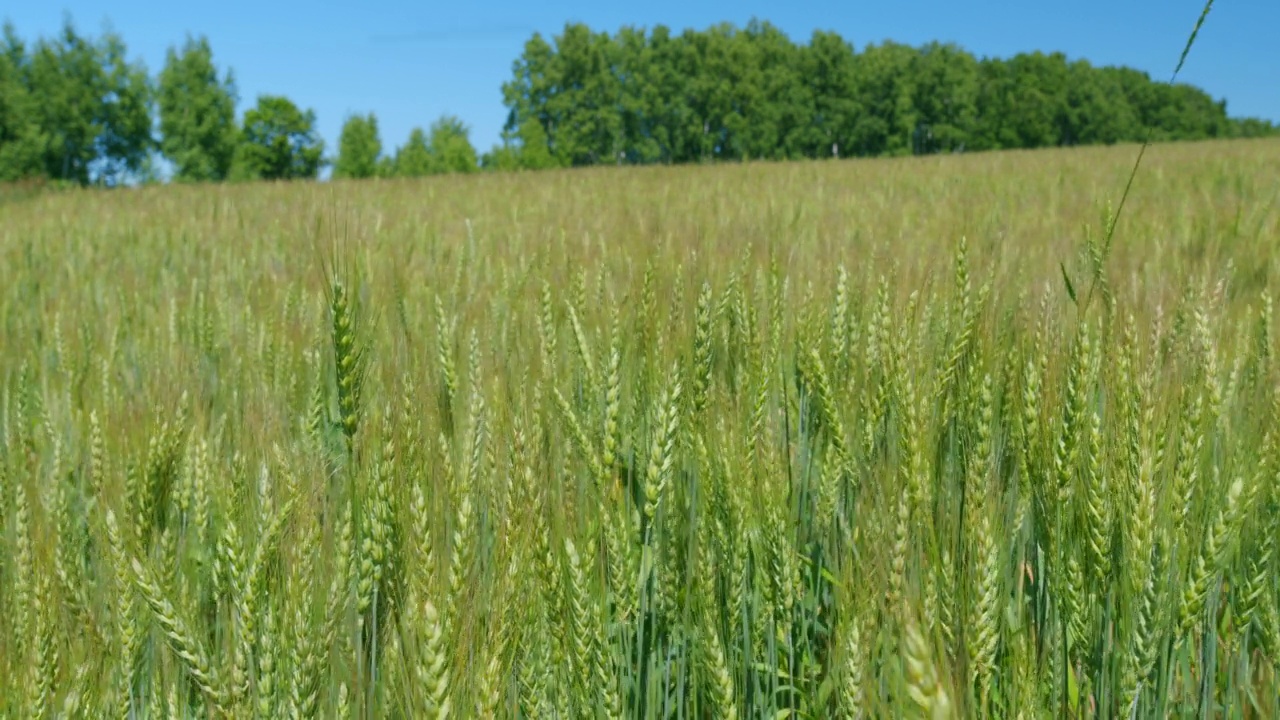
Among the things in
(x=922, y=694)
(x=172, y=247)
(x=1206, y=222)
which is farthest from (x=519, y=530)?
(x=172, y=247)

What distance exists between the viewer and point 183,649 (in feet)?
3.14

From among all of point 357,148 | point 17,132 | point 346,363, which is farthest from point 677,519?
point 357,148

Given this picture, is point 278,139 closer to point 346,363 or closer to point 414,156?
point 414,156

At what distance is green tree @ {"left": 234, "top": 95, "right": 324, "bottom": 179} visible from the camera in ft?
178

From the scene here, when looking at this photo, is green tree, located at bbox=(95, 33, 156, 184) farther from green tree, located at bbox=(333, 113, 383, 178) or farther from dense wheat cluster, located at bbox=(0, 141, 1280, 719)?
dense wheat cluster, located at bbox=(0, 141, 1280, 719)

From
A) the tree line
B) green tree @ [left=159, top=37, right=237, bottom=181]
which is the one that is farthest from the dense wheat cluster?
green tree @ [left=159, top=37, right=237, bottom=181]

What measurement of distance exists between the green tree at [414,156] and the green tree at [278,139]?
4636 millimetres

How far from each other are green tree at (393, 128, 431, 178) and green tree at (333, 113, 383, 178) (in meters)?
1.77

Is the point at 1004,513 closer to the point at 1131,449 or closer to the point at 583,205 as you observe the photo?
the point at 1131,449

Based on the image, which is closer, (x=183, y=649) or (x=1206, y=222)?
(x=183, y=649)

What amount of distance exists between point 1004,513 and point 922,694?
2.61 ft

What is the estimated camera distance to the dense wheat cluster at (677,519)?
0.94 meters

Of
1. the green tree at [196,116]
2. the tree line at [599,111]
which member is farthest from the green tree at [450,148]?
the green tree at [196,116]

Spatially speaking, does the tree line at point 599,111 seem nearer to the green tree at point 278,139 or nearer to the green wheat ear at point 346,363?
the green tree at point 278,139
